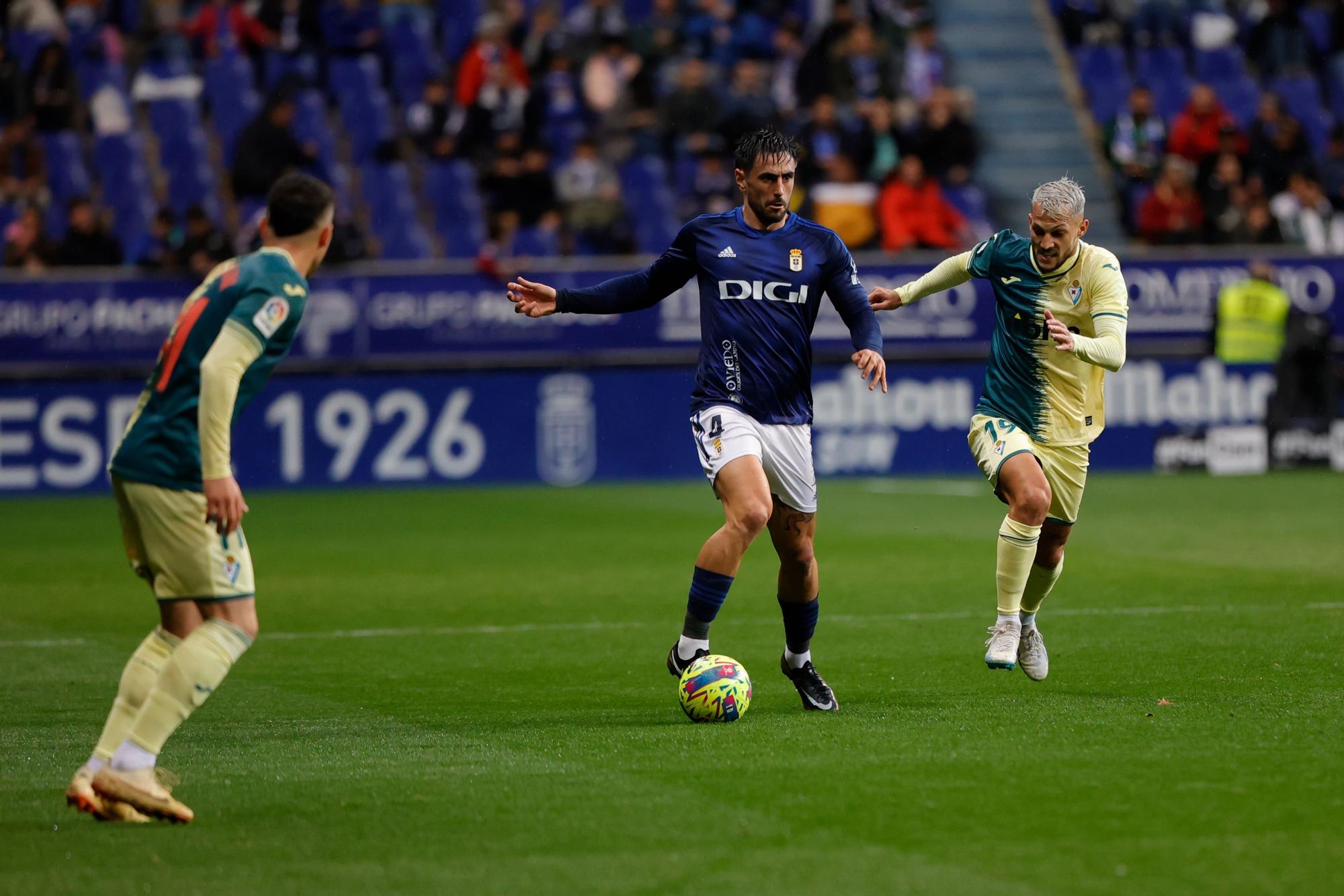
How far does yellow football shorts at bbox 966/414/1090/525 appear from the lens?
8047mm

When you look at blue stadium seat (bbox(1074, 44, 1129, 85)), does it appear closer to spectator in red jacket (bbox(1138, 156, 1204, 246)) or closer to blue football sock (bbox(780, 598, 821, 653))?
spectator in red jacket (bbox(1138, 156, 1204, 246))

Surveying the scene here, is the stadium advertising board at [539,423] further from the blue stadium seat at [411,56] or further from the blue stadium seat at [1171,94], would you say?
the blue stadium seat at [1171,94]

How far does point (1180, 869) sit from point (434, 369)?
15279 millimetres

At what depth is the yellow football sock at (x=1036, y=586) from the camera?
822cm

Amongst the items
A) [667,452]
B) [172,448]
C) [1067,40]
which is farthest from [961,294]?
[172,448]

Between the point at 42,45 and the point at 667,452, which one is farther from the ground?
the point at 42,45

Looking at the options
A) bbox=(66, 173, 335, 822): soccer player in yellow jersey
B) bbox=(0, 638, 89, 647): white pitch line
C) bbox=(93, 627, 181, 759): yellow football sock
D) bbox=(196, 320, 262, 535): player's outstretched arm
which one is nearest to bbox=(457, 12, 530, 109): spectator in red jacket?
bbox=(0, 638, 89, 647): white pitch line

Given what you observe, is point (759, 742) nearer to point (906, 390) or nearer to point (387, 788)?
point (387, 788)

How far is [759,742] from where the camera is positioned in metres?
6.50

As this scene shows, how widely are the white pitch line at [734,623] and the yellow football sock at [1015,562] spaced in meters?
2.09

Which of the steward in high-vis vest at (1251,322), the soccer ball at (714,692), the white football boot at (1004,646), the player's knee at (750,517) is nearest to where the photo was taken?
the soccer ball at (714,692)

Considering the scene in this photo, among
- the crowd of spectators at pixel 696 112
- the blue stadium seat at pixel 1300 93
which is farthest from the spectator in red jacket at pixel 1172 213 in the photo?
the blue stadium seat at pixel 1300 93

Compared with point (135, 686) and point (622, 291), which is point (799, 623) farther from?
point (135, 686)

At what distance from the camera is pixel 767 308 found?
292 inches
